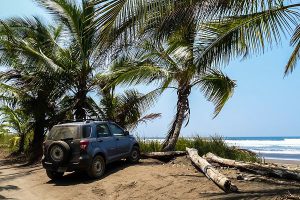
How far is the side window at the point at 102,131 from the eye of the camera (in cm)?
1322

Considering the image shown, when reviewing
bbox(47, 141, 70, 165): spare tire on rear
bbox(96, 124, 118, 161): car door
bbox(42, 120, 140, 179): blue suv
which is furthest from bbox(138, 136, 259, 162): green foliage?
bbox(47, 141, 70, 165): spare tire on rear

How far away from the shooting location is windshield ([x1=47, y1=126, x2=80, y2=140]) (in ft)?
41.5

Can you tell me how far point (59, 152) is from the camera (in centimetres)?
1243

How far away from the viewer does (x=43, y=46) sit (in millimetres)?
20812

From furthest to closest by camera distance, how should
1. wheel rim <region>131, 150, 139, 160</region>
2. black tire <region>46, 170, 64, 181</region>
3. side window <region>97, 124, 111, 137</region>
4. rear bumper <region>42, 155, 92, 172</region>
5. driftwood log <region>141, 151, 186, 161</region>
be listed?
1. driftwood log <region>141, 151, 186, 161</region>
2. wheel rim <region>131, 150, 139, 160</region>
3. side window <region>97, 124, 111, 137</region>
4. black tire <region>46, 170, 64, 181</region>
5. rear bumper <region>42, 155, 92, 172</region>

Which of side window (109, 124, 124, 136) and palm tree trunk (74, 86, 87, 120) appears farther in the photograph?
palm tree trunk (74, 86, 87, 120)

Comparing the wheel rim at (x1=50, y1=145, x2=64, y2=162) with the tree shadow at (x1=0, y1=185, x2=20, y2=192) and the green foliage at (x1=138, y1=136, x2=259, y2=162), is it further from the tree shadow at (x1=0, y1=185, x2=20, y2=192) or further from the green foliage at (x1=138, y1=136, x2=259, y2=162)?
the green foliage at (x1=138, y1=136, x2=259, y2=162)

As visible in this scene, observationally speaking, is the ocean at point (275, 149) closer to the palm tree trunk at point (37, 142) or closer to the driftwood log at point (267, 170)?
the driftwood log at point (267, 170)

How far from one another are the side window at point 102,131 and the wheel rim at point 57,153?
141 cm

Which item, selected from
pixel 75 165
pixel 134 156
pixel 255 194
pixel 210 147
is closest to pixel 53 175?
pixel 75 165

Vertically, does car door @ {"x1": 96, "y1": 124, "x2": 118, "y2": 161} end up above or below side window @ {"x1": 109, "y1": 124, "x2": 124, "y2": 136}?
below

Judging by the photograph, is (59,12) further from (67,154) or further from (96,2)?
(96,2)

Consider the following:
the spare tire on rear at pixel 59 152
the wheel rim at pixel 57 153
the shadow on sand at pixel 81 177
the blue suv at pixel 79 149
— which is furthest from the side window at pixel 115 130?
the wheel rim at pixel 57 153

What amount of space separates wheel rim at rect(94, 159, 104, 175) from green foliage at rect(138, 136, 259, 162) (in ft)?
18.4
